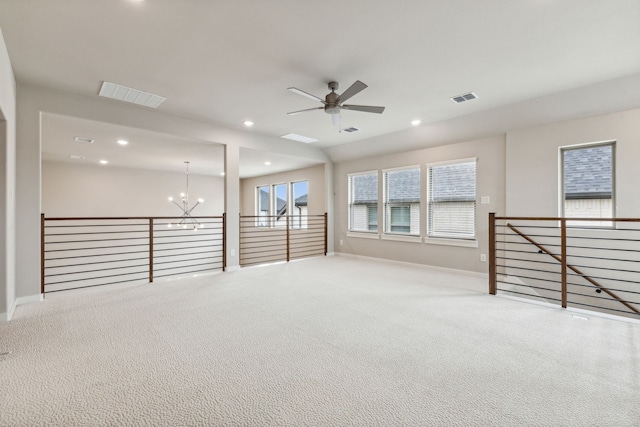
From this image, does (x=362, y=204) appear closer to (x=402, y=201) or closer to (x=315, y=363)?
(x=402, y=201)

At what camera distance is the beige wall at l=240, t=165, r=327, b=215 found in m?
8.08

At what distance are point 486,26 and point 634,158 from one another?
116 inches

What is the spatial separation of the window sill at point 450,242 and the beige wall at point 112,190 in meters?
7.84

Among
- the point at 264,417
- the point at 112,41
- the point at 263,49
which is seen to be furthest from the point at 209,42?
the point at 264,417

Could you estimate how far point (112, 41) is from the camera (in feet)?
9.02

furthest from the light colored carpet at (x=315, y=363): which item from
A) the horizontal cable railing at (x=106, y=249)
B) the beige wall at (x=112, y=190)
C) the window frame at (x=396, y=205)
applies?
the beige wall at (x=112, y=190)

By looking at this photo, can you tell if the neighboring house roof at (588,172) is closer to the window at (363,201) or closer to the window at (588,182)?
the window at (588,182)

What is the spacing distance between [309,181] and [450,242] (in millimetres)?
4417

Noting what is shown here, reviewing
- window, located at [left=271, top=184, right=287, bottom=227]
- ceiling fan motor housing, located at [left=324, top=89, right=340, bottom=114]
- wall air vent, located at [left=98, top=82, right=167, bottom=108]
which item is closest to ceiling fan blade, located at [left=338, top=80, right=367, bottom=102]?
ceiling fan motor housing, located at [left=324, top=89, right=340, bottom=114]

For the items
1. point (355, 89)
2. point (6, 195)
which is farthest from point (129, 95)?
point (355, 89)

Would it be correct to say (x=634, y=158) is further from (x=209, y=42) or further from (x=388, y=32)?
(x=209, y=42)

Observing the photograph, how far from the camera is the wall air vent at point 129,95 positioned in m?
3.74

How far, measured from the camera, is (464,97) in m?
4.10

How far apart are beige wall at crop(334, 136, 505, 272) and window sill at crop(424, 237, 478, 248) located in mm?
54
